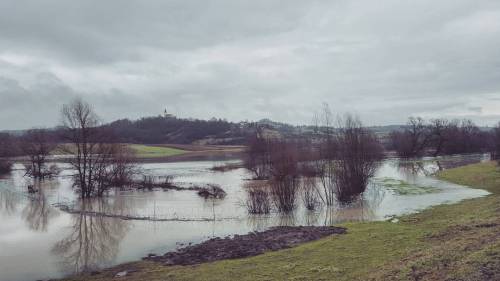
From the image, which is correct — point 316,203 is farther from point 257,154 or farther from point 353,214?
point 257,154

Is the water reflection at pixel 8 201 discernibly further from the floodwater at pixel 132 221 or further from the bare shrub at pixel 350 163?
the bare shrub at pixel 350 163

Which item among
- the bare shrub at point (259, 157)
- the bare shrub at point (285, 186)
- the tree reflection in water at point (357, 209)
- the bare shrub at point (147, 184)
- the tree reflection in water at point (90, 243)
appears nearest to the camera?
the tree reflection in water at point (90, 243)

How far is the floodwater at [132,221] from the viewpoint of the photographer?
66.6 ft

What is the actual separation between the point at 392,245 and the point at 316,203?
1835 cm

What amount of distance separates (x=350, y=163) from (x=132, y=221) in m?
19.8

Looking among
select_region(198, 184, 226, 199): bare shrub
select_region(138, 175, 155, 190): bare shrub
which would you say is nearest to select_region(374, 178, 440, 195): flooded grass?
select_region(198, 184, 226, 199): bare shrub

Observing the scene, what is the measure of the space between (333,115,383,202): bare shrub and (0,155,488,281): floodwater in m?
1.80

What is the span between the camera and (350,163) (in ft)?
126

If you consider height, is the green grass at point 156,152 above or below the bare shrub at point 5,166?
above

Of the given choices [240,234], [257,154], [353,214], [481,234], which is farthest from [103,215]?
[257,154]

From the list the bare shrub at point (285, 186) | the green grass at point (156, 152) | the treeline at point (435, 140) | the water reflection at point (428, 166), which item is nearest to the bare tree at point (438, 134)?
the treeline at point (435, 140)

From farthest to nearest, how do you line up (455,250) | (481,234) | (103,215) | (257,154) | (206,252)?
(257,154) → (103,215) → (206,252) → (481,234) → (455,250)

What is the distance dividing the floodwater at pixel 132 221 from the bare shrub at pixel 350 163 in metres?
1.80

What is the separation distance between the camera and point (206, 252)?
62.9ft
